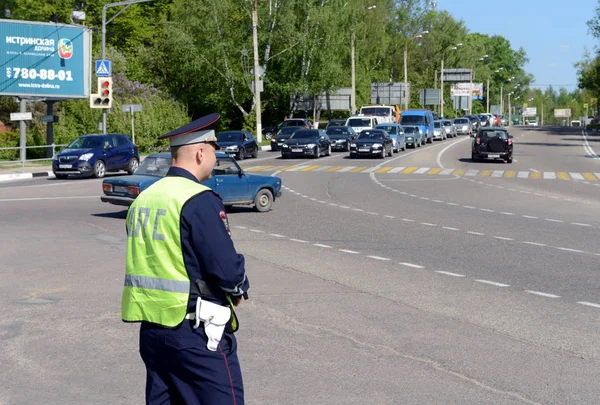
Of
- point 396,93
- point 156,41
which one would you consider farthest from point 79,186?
point 396,93

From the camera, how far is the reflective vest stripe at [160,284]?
12.8 ft

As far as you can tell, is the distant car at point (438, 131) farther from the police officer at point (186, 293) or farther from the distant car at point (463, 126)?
the police officer at point (186, 293)

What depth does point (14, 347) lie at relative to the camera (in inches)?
305

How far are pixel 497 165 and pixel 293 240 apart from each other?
88.1ft

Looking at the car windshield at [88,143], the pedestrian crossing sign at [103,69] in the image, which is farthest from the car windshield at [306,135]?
the car windshield at [88,143]

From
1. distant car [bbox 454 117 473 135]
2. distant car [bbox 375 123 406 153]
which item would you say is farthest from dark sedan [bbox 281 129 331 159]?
distant car [bbox 454 117 473 135]

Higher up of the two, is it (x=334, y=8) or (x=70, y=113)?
(x=334, y=8)

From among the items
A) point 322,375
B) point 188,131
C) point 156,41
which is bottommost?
point 322,375

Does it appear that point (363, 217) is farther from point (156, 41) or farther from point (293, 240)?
point (156, 41)

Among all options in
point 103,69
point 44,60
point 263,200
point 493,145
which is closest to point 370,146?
point 493,145

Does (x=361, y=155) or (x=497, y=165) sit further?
(x=361, y=155)

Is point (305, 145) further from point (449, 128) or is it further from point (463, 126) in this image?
point (463, 126)

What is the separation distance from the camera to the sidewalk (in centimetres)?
3260

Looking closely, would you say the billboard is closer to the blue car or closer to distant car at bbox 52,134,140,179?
distant car at bbox 52,134,140,179
